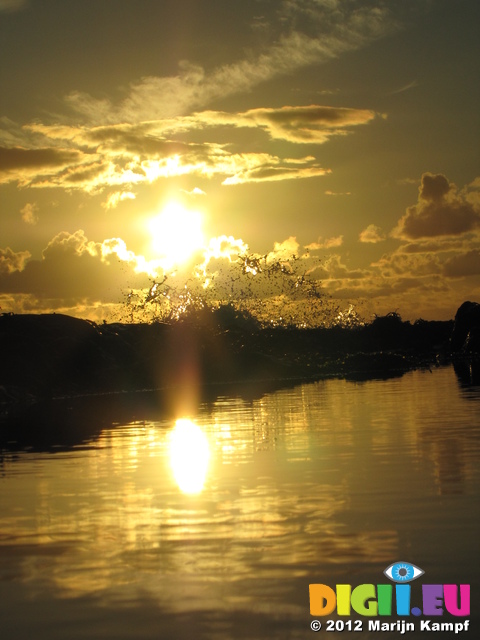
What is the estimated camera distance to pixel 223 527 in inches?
557

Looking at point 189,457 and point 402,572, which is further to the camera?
point 189,457

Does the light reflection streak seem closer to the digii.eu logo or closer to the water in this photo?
the water

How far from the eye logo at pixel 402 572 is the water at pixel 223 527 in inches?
4.8

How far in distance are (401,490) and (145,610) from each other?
25.8 feet

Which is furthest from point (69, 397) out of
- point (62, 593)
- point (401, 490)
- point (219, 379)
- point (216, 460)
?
point (62, 593)

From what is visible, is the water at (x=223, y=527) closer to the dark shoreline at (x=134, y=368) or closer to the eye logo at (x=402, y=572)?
the eye logo at (x=402, y=572)

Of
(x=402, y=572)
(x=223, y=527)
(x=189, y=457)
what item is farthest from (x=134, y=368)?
(x=402, y=572)

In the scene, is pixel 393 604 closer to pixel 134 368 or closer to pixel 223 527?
pixel 223 527

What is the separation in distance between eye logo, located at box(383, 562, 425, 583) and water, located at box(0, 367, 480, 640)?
0.12 metres

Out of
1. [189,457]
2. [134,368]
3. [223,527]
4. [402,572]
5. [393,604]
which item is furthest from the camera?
[134,368]

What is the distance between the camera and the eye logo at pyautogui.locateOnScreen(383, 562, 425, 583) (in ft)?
34.9

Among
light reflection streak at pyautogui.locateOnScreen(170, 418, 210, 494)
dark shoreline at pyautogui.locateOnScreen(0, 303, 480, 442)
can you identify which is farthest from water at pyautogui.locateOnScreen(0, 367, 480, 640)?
dark shoreline at pyautogui.locateOnScreen(0, 303, 480, 442)

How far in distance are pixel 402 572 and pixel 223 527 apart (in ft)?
12.9

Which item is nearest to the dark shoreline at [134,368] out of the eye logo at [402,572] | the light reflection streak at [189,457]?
the light reflection streak at [189,457]
